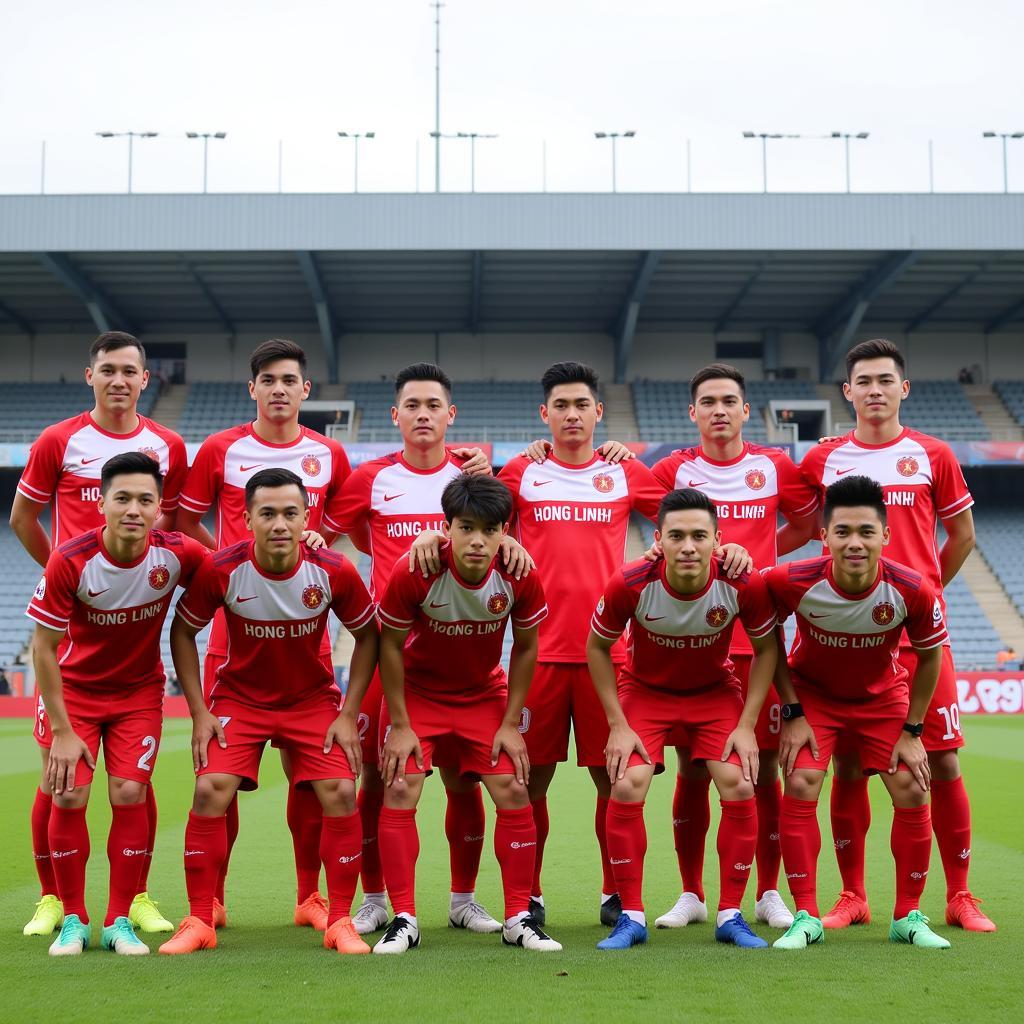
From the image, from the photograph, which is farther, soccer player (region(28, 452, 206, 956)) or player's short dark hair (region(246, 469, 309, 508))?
player's short dark hair (region(246, 469, 309, 508))

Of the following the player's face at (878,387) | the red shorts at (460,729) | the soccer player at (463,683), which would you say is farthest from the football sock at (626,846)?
the player's face at (878,387)

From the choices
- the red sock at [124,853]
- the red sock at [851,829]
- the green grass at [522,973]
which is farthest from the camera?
the red sock at [851,829]

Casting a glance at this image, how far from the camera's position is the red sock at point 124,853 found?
4.45 metres

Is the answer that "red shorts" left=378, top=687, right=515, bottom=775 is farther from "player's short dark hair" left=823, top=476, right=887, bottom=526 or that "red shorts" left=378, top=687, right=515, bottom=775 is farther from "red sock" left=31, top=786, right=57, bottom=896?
"player's short dark hair" left=823, top=476, right=887, bottom=526

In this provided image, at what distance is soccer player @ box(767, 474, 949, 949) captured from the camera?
4547 millimetres

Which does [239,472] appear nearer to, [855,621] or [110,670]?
[110,670]

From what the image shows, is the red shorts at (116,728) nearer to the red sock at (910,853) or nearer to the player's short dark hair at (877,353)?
the red sock at (910,853)

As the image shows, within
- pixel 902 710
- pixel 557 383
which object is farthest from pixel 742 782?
pixel 557 383

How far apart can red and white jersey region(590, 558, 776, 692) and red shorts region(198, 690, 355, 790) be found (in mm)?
1201

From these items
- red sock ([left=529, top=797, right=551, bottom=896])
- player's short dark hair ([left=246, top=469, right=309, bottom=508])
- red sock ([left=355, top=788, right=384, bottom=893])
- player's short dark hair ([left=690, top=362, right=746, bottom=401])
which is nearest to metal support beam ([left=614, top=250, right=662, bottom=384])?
player's short dark hair ([left=690, top=362, right=746, bottom=401])

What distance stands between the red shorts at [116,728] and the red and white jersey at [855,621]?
263 cm

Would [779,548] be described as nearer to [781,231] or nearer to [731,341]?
[781,231]

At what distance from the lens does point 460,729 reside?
475cm

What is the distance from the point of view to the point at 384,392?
29.9 meters
